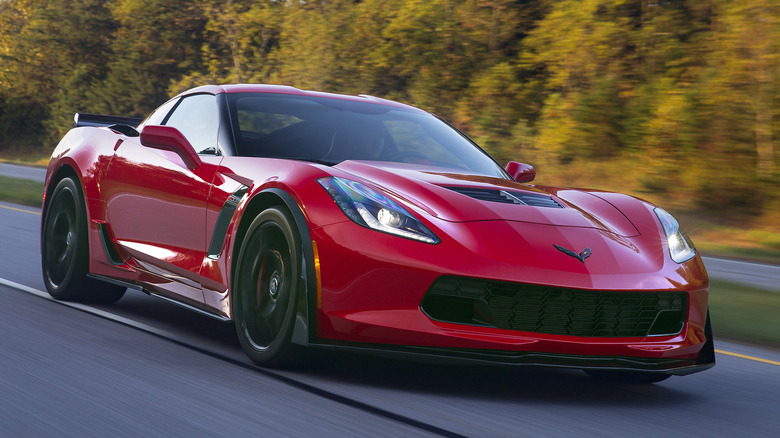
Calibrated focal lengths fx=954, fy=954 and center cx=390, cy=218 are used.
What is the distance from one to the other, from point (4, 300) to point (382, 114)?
272cm

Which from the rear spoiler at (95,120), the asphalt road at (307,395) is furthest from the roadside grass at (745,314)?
the rear spoiler at (95,120)

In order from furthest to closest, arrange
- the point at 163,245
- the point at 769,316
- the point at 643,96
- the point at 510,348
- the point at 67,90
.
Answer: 1. the point at 67,90
2. the point at 643,96
3. the point at 769,316
4. the point at 163,245
5. the point at 510,348

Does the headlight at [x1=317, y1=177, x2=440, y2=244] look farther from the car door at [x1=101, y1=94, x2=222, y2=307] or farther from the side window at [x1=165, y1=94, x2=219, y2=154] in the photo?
the side window at [x1=165, y1=94, x2=219, y2=154]

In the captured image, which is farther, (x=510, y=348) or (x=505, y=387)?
(x=505, y=387)

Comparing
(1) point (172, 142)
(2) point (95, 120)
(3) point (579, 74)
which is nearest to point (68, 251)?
(2) point (95, 120)

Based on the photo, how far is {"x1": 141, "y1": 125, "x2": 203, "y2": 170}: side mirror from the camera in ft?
16.3

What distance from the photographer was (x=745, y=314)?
6.88 metres

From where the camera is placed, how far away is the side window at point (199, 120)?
→ 16.8 feet

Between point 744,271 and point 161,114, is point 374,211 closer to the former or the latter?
point 161,114

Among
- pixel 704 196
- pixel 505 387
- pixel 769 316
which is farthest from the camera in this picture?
pixel 704 196

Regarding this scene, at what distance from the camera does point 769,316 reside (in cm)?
682

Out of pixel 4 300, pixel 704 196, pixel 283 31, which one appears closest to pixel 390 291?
pixel 4 300

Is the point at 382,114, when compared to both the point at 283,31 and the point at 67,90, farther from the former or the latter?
the point at 67,90

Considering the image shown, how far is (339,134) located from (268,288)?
3.65 feet
